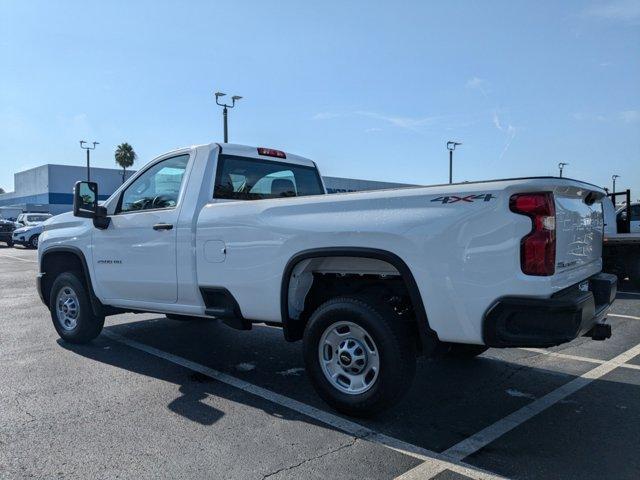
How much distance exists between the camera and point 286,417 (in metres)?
3.98

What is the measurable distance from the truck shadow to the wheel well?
Result: 2.82 ft

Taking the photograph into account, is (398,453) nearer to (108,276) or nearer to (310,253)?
(310,253)

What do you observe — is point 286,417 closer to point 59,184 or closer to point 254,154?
point 254,154

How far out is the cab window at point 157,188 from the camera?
17.3ft

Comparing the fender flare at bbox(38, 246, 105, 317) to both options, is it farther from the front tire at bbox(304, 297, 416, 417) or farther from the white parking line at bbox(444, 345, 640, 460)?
the white parking line at bbox(444, 345, 640, 460)

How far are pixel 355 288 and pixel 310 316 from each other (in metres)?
0.48

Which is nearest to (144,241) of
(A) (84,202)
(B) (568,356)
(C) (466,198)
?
(A) (84,202)

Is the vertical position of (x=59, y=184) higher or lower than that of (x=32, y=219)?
higher

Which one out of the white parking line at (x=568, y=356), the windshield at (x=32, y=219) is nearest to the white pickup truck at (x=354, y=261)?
the white parking line at (x=568, y=356)

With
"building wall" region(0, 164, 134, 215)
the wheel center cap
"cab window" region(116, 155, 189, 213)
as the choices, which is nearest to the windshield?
"building wall" region(0, 164, 134, 215)

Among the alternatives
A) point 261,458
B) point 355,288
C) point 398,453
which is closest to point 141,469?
point 261,458

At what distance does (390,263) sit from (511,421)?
151 cm

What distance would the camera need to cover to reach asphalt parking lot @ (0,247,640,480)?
3.21 m

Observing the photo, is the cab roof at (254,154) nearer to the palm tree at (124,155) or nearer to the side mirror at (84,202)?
the side mirror at (84,202)
